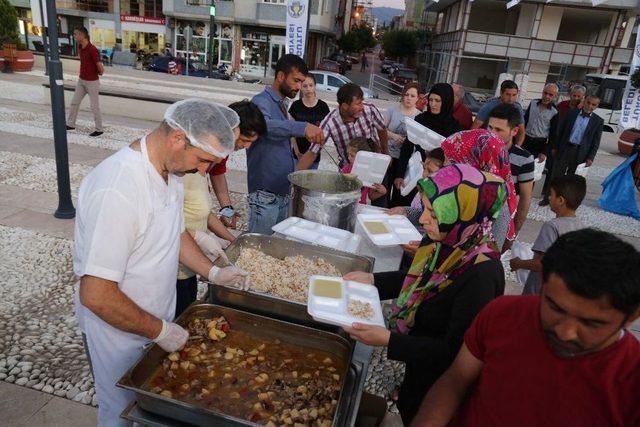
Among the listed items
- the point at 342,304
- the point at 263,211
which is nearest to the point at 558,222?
the point at 342,304

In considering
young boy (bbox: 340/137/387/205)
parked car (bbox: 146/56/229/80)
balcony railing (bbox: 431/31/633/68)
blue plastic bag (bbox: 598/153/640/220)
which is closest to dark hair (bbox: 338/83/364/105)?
young boy (bbox: 340/137/387/205)

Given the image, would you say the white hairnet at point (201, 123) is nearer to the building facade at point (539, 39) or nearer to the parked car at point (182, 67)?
the parked car at point (182, 67)

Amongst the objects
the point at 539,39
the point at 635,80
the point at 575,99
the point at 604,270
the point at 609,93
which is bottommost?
the point at 604,270

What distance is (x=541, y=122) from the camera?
6.19 m

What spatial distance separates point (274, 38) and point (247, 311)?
27116 mm

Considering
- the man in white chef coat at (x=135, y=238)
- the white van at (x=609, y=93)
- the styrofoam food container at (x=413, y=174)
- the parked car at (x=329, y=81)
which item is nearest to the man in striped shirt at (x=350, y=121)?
the styrofoam food container at (x=413, y=174)

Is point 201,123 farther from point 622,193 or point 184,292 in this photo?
point 622,193

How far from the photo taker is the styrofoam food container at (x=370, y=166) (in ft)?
10.5

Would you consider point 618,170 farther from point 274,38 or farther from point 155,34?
point 155,34

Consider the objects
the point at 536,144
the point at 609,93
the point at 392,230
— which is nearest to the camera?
the point at 392,230

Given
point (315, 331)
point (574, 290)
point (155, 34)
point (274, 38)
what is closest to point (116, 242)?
point (315, 331)

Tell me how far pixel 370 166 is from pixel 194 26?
27887 millimetres

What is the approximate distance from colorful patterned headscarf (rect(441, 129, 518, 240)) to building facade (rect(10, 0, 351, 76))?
24893 mm

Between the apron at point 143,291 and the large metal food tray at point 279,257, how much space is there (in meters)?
0.31
